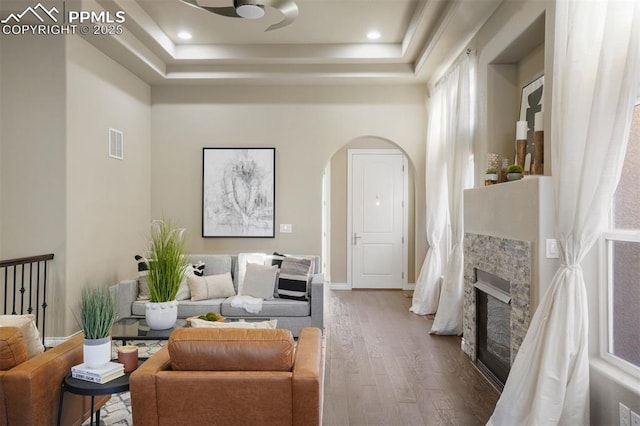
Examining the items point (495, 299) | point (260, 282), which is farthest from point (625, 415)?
point (260, 282)

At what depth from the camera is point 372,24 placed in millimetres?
4926

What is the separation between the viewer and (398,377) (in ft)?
11.7

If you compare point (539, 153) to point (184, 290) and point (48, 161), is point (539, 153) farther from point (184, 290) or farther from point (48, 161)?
point (48, 161)

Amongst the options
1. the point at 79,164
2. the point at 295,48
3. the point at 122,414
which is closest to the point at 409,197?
the point at 295,48

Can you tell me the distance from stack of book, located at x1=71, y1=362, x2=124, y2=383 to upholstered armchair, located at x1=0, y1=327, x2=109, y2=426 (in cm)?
10

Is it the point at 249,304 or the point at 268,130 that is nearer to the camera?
the point at 249,304

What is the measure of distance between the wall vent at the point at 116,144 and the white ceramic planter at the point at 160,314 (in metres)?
2.32

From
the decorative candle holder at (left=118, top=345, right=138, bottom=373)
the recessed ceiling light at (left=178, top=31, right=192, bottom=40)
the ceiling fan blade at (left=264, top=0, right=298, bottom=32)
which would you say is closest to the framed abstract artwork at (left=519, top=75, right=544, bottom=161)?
the ceiling fan blade at (left=264, top=0, right=298, bottom=32)

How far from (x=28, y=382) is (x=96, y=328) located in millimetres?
340

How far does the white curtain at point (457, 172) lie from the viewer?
4.52 m

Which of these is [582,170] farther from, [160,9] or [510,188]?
[160,9]

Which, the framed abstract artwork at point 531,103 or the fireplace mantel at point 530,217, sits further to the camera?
the framed abstract artwork at point 531,103

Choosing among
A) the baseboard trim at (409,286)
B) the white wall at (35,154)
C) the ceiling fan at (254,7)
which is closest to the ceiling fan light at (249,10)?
the ceiling fan at (254,7)

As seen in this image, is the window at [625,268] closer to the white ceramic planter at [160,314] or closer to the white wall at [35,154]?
the white ceramic planter at [160,314]
